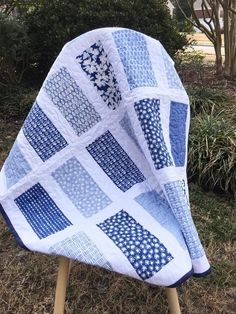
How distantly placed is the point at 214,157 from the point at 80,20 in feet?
6.51

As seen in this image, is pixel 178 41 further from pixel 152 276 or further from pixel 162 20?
pixel 152 276

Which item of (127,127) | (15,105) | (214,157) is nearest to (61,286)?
(127,127)

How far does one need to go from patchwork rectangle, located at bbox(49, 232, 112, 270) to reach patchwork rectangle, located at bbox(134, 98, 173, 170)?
34 cm

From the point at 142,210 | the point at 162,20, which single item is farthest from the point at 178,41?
the point at 142,210

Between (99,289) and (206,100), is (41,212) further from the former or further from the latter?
(206,100)

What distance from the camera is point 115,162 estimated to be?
1715 mm

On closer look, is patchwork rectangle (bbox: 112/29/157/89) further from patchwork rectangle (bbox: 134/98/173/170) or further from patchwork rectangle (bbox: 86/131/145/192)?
patchwork rectangle (bbox: 86/131/145/192)

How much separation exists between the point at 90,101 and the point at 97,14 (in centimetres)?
268

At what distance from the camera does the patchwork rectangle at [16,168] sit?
170 cm

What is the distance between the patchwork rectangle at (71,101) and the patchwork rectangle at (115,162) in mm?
75

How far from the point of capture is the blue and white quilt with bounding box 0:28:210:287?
1575 mm

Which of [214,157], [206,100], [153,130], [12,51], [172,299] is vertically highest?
[153,130]

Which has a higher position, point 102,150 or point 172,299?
point 102,150

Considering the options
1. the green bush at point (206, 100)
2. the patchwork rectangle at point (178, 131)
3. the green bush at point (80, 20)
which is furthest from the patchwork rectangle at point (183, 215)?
the green bush at point (80, 20)
